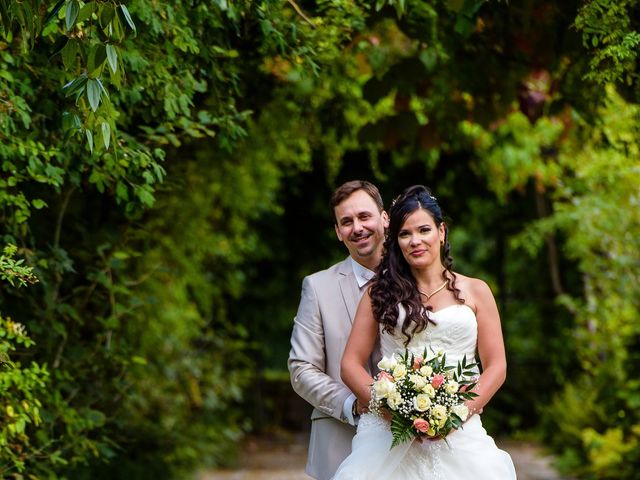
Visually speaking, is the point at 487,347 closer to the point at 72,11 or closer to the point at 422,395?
the point at 422,395

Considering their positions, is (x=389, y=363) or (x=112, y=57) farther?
(x=389, y=363)

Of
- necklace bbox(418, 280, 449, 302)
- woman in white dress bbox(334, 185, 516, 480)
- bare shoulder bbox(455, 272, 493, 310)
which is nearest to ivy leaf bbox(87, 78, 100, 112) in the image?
woman in white dress bbox(334, 185, 516, 480)

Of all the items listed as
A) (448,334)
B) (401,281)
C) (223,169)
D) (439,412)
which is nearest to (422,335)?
(448,334)

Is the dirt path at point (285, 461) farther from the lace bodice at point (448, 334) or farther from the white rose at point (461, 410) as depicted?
the white rose at point (461, 410)

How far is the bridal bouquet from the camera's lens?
3512 millimetres

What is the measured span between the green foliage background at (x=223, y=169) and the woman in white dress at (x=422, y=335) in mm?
1079

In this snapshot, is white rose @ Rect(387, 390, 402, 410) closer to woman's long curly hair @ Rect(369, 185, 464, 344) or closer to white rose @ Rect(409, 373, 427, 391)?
white rose @ Rect(409, 373, 427, 391)

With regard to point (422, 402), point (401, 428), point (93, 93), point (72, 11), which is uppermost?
point (72, 11)

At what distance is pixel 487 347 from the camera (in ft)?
12.8

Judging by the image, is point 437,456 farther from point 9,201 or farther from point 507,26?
point 507,26

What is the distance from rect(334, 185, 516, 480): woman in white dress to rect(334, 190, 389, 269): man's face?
29 centimetres

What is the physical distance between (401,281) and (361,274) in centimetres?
50

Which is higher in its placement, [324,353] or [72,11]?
[72,11]

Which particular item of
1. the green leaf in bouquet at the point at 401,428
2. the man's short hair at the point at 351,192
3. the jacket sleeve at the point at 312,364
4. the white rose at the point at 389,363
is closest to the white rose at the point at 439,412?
the green leaf in bouquet at the point at 401,428
